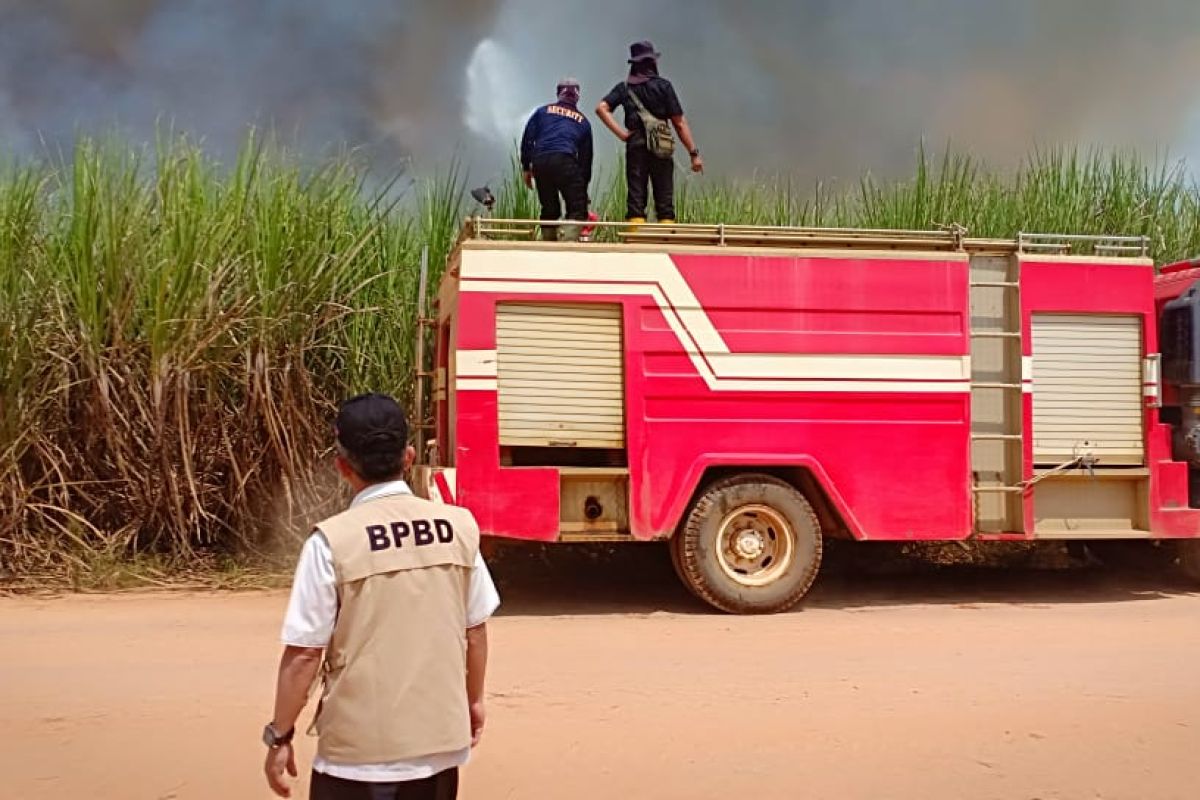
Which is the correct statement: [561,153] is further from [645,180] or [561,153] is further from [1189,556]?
[1189,556]

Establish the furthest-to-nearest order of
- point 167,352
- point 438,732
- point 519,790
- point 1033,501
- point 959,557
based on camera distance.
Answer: point 959,557 < point 167,352 < point 1033,501 < point 519,790 < point 438,732

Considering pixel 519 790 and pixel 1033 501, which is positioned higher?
pixel 1033 501

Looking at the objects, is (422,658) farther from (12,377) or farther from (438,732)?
(12,377)

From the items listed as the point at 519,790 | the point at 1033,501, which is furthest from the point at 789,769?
the point at 1033,501

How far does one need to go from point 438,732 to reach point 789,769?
207cm

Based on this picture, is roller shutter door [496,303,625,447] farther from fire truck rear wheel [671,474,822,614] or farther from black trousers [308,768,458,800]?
black trousers [308,768,458,800]

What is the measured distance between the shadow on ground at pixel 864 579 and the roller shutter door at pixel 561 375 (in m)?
1.24

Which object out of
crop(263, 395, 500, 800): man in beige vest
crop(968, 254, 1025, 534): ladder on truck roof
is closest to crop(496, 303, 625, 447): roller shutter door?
crop(968, 254, 1025, 534): ladder on truck roof

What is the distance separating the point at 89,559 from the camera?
855 centimetres

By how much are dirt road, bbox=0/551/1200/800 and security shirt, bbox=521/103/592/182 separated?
11.3ft

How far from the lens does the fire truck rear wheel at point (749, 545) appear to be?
7.76m

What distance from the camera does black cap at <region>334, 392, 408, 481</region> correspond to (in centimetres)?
279

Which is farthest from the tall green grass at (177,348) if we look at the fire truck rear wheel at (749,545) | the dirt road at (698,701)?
the fire truck rear wheel at (749,545)

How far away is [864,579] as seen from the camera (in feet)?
31.8
